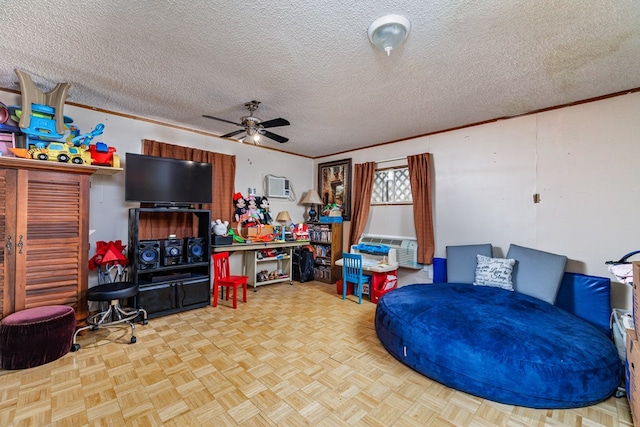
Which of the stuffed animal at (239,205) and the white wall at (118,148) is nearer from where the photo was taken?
the white wall at (118,148)

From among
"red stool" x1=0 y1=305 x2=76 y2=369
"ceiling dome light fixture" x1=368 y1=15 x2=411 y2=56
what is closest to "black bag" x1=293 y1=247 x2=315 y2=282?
"red stool" x1=0 y1=305 x2=76 y2=369

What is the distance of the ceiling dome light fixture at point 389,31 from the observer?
1.71 meters

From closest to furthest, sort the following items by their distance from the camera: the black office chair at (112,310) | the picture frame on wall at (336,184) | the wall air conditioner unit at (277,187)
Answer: the black office chair at (112,310) → the wall air conditioner unit at (277,187) → the picture frame on wall at (336,184)

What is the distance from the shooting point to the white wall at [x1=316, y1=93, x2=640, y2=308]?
8.80 feet

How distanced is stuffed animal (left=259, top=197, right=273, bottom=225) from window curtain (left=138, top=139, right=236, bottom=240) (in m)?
0.56

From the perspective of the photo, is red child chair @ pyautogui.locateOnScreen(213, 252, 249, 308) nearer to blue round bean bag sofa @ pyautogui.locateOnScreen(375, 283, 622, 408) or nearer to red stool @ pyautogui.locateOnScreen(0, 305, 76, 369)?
red stool @ pyautogui.locateOnScreen(0, 305, 76, 369)

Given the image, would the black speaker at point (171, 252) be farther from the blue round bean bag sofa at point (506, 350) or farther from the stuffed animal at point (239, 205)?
the blue round bean bag sofa at point (506, 350)

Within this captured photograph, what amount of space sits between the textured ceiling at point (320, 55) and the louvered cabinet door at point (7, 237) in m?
1.04

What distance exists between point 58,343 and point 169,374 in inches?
43.2

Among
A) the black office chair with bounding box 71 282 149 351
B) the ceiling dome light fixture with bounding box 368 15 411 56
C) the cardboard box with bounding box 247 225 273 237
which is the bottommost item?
the black office chair with bounding box 71 282 149 351

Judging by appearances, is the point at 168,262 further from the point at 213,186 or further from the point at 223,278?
the point at 213,186

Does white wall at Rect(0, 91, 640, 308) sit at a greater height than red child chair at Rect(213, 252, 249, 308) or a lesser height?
greater

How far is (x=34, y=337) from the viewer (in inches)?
86.3

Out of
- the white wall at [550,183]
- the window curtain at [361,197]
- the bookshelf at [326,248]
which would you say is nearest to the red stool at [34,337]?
the bookshelf at [326,248]
